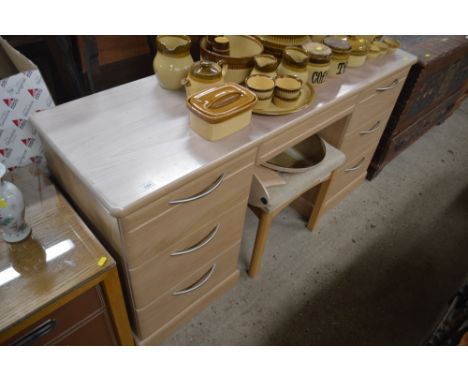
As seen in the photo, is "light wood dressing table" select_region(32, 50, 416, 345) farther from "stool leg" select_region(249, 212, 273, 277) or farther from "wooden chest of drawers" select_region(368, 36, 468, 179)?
"wooden chest of drawers" select_region(368, 36, 468, 179)

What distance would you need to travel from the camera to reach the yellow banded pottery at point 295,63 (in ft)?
3.44

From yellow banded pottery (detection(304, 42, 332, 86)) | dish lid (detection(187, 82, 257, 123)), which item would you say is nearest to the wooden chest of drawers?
yellow banded pottery (detection(304, 42, 332, 86))

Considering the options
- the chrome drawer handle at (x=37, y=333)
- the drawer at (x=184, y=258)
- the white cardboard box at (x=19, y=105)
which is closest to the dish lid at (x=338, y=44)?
the drawer at (x=184, y=258)

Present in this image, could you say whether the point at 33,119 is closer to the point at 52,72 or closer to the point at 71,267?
the point at 71,267

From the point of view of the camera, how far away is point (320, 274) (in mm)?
1510

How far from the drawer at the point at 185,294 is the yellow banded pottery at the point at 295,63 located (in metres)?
0.58

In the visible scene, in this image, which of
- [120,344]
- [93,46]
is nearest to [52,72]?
[93,46]

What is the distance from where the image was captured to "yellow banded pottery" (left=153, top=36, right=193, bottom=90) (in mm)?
950

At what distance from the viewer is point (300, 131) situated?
108 centimetres

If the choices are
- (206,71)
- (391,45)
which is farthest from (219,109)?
(391,45)

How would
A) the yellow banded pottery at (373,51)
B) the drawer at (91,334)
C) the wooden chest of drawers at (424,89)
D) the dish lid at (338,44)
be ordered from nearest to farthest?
the drawer at (91,334) < the dish lid at (338,44) < the yellow banded pottery at (373,51) < the wooden chest of drawers at (424,89)

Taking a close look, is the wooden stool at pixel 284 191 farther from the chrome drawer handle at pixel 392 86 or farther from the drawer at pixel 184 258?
the chrome drawer handle at pixel 392 86

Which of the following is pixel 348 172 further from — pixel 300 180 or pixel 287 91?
pixel 287 91

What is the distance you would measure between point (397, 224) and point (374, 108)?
2.19ft
